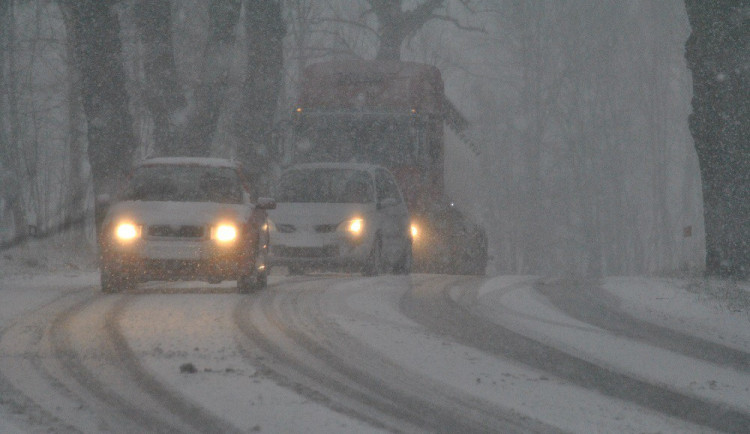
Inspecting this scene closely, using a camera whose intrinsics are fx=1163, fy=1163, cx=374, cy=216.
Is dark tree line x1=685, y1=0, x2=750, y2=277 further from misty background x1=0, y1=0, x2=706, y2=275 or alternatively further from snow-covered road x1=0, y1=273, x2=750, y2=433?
misty background x1=0, y1=0, x2=706, y2=275

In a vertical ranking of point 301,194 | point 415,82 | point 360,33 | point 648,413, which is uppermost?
point 360,33

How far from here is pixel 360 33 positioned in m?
48.3

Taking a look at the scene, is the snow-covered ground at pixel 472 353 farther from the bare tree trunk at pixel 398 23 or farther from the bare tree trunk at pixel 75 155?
the bare tree trunk at pixel 398 23

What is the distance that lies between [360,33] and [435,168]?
90.3ft

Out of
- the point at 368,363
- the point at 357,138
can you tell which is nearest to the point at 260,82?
the point at 357,138

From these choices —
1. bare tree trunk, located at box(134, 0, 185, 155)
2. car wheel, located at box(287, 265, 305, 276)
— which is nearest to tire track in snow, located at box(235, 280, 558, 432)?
car wheel, located at box(287, 265, 305, 276)

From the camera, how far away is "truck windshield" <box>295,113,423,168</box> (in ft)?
69.6

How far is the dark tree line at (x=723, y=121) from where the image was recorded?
51.8 feet

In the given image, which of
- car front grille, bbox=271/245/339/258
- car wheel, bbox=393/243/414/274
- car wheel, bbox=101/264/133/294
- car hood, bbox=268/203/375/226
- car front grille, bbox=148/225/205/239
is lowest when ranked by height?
car wheel, bbox=393/243/414/274

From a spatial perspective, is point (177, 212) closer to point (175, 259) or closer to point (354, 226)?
point (175, 259)

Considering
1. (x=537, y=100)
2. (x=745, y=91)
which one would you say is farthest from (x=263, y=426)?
(x=537, y=100)

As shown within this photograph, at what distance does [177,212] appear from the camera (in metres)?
13.2

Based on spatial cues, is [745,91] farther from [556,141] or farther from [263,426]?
[556,141]

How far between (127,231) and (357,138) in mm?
8846
